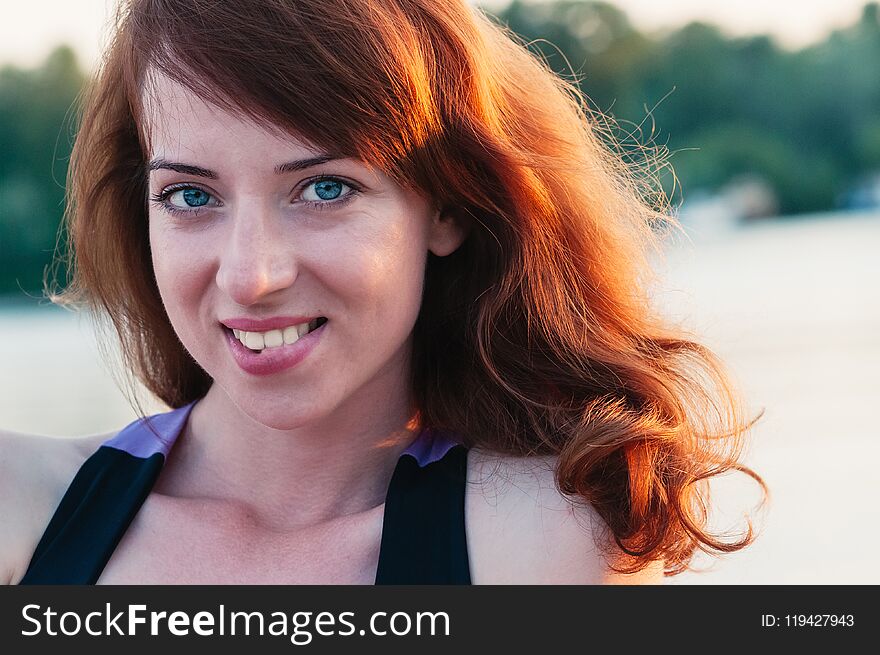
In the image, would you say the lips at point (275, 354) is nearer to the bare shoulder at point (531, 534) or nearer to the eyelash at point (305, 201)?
the eyelash at point (305, 201)

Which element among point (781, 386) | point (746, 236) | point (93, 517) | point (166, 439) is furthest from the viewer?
point (746, 236)

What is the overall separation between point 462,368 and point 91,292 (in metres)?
0.72

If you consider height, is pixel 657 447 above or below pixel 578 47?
below

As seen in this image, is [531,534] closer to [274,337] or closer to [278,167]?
[274,337]

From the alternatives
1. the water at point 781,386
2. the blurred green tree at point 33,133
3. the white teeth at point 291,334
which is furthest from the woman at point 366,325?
the blurred green tree at point 33,133

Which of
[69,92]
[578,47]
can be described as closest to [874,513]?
[69,92]

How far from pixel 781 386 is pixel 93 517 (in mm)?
4527

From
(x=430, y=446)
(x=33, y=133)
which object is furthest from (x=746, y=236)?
(x=430, y=446)

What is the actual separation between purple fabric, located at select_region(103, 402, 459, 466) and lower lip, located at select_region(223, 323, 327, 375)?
30cm

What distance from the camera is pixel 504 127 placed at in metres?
1.85

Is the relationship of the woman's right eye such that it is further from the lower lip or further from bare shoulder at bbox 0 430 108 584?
bare shoulder at bbox 0 430 108 584

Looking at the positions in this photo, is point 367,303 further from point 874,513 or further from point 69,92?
point 69,92

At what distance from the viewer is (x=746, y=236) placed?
52.3ft

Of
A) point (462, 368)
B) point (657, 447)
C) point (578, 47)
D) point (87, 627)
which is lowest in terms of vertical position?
point (87, 627)
